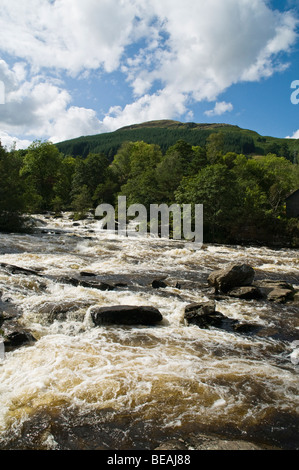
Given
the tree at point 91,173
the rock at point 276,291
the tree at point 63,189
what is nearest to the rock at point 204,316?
the rock at point 276,291

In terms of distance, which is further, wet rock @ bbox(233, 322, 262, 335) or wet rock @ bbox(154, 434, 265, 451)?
wet rock @ bbox(233, 322, 262, 335)

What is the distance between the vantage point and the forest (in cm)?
3494

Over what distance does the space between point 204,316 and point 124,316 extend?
3064 mm

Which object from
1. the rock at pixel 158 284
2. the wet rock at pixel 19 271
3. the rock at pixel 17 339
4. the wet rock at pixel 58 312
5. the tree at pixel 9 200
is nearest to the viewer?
the rock at pixel 17 339

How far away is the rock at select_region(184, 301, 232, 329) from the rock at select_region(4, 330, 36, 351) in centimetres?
545

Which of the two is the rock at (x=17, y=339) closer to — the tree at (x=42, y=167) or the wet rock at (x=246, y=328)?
the wet rock at (x=246, y=328)

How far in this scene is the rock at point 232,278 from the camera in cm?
1477

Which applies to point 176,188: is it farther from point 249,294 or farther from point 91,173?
point 249,294

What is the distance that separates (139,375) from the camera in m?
6.93

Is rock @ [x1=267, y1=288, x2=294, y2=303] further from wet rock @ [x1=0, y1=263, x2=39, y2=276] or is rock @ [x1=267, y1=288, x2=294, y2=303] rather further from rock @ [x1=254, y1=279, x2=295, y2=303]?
wet rock @ [x1=0, y1=263, x2=39, y2=276]

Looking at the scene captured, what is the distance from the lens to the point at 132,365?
737 centimetres

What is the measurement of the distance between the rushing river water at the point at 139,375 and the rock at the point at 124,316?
34 centimetres

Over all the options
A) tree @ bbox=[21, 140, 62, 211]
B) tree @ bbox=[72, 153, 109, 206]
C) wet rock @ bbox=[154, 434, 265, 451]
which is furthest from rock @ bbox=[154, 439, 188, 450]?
tree @ bbox=[21, 140, 62, 211]

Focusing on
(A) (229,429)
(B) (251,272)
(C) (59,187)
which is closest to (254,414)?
(A) (229,429)
